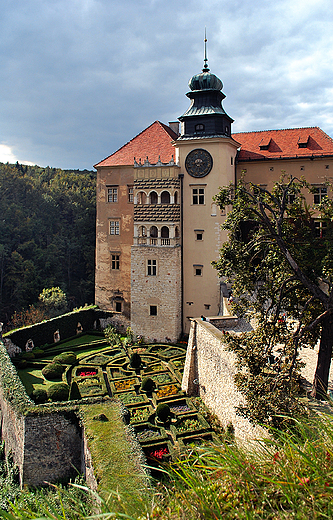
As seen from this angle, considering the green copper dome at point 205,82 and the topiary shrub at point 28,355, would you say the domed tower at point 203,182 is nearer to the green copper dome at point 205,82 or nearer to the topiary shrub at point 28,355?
the green copper dome at point 205,82

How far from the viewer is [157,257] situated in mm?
26172

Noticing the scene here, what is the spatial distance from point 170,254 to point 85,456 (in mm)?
15517

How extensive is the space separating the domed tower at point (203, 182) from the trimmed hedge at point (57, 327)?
7.76 meters

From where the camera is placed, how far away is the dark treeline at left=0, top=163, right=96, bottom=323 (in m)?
44.2

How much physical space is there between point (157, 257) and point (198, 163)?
696cm

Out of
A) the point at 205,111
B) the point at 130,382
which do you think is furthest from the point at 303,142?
the point at 130,382

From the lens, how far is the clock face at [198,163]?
25.8 meters

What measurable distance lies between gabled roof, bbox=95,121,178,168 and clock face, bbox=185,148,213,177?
2081mm

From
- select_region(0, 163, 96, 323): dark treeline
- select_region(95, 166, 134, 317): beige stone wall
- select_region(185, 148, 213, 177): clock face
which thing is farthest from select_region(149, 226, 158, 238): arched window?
select_region(0, 163, 96, 323): dark treeline

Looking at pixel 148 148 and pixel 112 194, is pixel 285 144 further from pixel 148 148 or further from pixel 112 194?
pixel 112 194

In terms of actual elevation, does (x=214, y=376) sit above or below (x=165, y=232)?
below

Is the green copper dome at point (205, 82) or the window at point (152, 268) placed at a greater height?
the green copper dome at point (205, 82)

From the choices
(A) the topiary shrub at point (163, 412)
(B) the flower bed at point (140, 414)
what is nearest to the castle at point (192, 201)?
(B) the flower bed at point (140, 414)

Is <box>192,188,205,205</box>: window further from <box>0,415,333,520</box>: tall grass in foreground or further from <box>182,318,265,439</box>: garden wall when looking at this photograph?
<box>0,415,333,520</box>: tall grass in foreground
